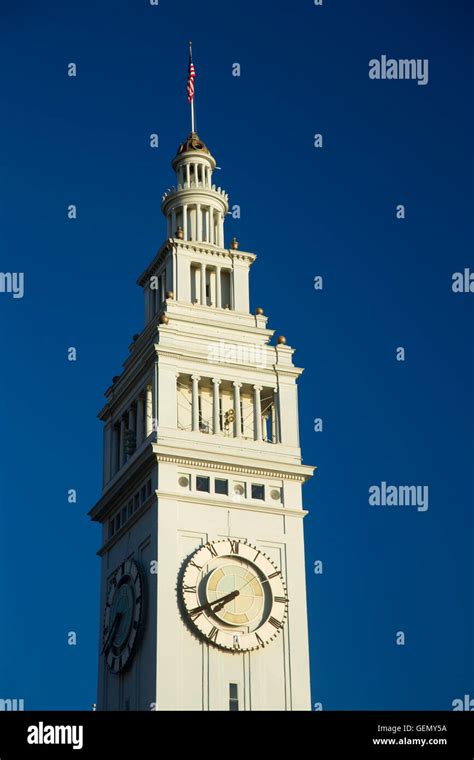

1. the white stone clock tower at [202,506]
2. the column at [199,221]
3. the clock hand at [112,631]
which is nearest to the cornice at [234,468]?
the white stone clock tower at [202,506]

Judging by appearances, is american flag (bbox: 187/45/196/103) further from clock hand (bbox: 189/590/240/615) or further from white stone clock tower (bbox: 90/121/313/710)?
clock hand (bbox: 189/590/240/615)

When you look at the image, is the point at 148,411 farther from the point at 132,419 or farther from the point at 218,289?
the point at 218,289

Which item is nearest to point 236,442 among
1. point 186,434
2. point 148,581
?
point 186,434

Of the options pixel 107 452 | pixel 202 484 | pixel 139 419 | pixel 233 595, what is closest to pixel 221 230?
pixel 139 419

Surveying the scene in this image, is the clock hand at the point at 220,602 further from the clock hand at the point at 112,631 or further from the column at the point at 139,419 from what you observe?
the column at the point at 139,419
